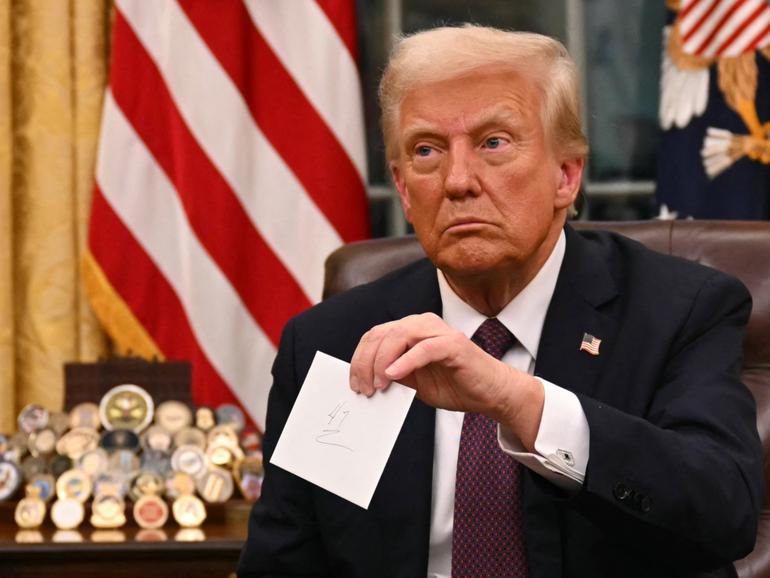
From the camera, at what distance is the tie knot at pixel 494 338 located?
210cm

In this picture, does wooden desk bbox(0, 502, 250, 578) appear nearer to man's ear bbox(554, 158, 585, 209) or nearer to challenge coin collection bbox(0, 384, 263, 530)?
challenge coin collection bbox(0, 384, 263, 530)

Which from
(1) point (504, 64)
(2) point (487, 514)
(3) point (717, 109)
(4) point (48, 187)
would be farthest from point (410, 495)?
(4) point (48, 187)

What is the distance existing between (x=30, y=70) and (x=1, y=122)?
18 centimetres

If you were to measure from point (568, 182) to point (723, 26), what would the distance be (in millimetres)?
1329

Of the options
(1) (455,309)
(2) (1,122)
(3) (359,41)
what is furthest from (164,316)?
(1) (455,309)

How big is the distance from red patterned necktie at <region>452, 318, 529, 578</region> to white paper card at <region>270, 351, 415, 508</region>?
1.18 feet

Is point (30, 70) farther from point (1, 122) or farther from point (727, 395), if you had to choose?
point (727, 395)

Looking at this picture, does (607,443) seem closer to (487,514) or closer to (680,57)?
(487,514)

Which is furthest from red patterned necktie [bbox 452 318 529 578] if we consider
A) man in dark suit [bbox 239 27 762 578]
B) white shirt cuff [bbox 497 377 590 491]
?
white shirt cuff [bbox 497 377 590 491]

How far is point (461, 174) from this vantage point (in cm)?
201

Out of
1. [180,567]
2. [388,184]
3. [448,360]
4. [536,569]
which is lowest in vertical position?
[180,567]

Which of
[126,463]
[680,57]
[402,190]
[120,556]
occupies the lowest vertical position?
[120,556]

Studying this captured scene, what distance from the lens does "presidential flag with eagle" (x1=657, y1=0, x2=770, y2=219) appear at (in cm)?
324

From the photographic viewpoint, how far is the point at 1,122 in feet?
11.4
